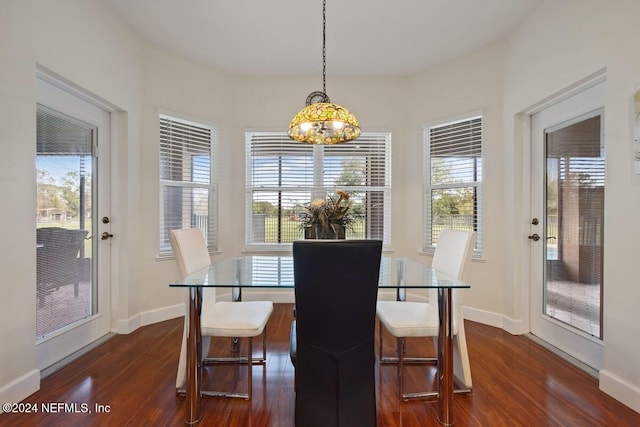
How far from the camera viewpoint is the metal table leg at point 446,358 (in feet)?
5.21

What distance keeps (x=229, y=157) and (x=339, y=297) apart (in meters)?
2.90

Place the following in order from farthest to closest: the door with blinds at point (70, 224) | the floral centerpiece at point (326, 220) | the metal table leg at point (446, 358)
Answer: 1. the floral centerpiece at point (326, 220)
2. the door with blinds at point (70, 224)
3. the metal table leg at point (446, 358)

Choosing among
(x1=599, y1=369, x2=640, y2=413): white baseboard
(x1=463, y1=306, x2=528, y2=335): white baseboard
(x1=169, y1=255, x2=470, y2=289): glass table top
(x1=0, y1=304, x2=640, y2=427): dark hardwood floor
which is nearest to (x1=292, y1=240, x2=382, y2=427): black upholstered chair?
(x1=169, y1=255, x2=470, y2=289): glass table top

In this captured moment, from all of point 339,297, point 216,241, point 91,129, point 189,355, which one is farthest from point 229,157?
point 339,297

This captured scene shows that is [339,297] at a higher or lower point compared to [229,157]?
lower

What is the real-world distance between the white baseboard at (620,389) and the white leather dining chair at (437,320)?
34.5 inches

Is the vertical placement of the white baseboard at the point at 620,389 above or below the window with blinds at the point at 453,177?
below

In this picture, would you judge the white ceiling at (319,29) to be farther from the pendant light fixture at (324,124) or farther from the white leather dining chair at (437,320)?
the white leather dining chair at (437,320)

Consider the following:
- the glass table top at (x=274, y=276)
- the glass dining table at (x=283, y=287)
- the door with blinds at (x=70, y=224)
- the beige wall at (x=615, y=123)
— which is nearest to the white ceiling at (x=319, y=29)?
the beige wall at (x=615, y=123)

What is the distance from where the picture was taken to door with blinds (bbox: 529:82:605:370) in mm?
2186

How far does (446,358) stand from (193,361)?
4.49 ft

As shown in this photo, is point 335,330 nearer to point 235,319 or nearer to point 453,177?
point 235,319

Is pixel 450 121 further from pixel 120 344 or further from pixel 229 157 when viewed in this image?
pixel 120 344

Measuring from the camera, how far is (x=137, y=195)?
118 inches
